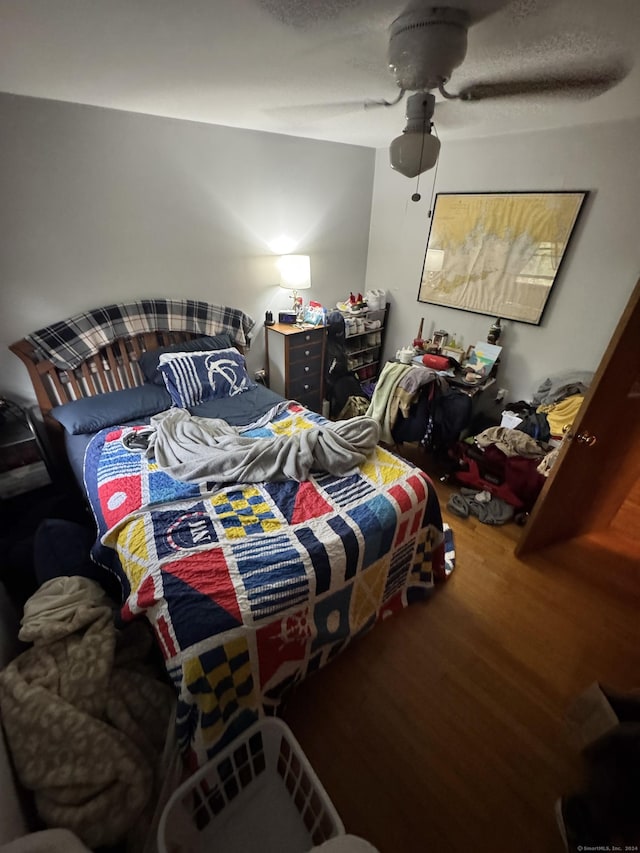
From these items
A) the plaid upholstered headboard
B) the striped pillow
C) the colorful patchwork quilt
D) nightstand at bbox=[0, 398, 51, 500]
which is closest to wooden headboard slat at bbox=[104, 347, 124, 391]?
the plaid upholstered headboard

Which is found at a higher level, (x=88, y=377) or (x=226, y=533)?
(x=88, y=377)

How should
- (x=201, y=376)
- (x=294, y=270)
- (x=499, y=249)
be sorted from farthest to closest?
(x=294, y=270), (x=499, y=249), (x=201, y=376)

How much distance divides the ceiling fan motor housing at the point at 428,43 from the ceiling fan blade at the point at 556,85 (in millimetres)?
430

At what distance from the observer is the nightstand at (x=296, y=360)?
3.04 meters

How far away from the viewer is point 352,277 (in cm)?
380

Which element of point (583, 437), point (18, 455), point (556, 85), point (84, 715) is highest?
point (556, 85)

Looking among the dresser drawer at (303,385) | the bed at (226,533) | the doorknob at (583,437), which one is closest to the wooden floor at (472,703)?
the bed at (226,533)

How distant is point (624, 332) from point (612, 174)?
5.24 feet

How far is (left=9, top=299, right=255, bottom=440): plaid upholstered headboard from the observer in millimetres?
2176

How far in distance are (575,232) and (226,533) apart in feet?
9.87

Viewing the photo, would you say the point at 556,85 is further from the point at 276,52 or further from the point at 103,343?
the point at 103,343

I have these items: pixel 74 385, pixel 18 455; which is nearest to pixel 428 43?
pixel 74 385

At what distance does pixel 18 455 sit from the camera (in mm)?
2018

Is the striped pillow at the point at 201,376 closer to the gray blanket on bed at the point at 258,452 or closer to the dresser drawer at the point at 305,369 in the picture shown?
the gray blanket on bed at the point at 258,452
